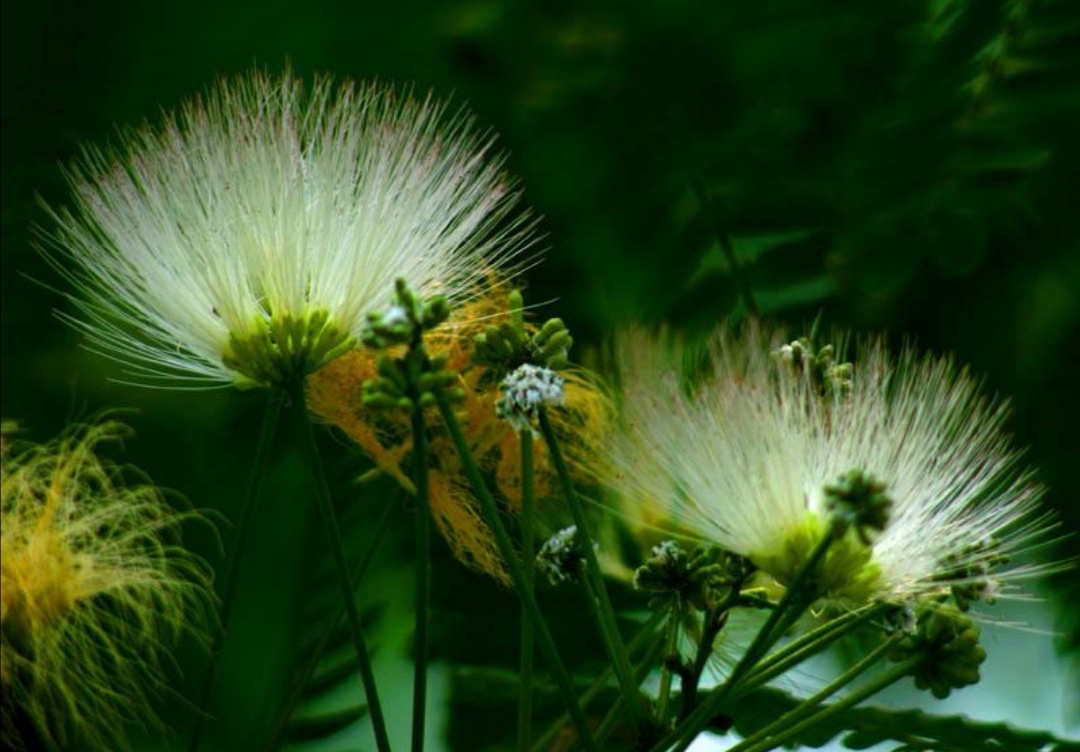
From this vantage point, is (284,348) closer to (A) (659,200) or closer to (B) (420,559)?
(B) (420,559)

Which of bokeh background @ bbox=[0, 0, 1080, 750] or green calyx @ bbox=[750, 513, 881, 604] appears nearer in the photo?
green calyx @ bbox=[750, 513, 881, 604]

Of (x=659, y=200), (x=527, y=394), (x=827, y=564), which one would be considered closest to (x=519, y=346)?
(x=527, y=394)

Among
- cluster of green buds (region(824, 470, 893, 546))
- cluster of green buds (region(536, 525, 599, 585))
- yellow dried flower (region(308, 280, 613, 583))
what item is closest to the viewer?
cluster of green buds (region(824, 470, 893, 546))

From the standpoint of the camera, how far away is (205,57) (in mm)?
1326

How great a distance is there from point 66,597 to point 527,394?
213mm

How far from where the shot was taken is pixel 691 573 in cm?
71

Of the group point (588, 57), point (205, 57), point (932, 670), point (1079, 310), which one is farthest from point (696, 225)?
point (932, 670)

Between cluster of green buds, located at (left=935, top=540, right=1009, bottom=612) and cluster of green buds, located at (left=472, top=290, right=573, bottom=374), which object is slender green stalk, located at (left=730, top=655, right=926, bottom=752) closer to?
cluster of green buds, located at (left=935, top=540, right=1009, bottom=612)

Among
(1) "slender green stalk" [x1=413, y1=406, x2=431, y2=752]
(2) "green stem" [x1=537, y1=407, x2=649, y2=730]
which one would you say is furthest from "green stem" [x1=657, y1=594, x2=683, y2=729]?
(1) "slender green stalk" [x1=413, y1=406, x2=431, y2=752]

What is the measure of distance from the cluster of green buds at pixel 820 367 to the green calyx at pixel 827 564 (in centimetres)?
8

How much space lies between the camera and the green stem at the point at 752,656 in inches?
25.8

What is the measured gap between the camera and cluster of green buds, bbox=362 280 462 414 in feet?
2.03

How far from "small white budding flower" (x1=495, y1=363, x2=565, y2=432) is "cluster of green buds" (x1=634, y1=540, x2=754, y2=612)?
9 cm

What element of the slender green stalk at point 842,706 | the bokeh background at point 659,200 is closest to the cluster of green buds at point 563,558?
the slender green stalk at point 842,706
